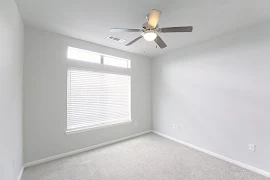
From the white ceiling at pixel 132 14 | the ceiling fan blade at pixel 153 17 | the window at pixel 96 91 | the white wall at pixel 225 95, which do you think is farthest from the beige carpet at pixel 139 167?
the white ceiling at pixel 132 14

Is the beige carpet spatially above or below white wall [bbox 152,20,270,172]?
below

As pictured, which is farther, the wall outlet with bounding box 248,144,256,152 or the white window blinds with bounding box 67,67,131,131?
the white window blinds with bounding box 67,67,131,131

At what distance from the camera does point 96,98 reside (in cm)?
332

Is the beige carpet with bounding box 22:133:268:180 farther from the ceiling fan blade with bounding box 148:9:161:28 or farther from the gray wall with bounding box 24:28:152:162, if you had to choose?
the ceiling fan blade with bounding box 148:9:161:28

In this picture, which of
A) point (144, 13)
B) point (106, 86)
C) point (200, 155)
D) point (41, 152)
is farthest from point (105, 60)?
point (200, 155)

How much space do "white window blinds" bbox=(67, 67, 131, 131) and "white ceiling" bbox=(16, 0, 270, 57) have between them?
3.31 feet

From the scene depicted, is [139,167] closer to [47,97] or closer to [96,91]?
[96,91]

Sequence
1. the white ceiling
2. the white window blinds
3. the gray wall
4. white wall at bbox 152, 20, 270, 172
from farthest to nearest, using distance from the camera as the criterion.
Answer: the white window blinds, the gray wall, white wall at bbox 152, 20, 270, 172, the white ceiling

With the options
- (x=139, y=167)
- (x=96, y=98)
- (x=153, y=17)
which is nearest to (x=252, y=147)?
(x=139, y=167)

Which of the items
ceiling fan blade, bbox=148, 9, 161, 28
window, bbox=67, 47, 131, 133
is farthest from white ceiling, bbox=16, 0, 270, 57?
window, bbox=67, 47, 131, 133

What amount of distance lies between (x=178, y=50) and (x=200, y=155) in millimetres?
2714

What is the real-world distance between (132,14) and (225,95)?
2.44 metres

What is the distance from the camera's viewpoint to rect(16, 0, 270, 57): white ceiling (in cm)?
180

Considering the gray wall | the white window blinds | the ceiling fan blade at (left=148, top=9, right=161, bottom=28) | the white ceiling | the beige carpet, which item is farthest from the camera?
the white window blinds
